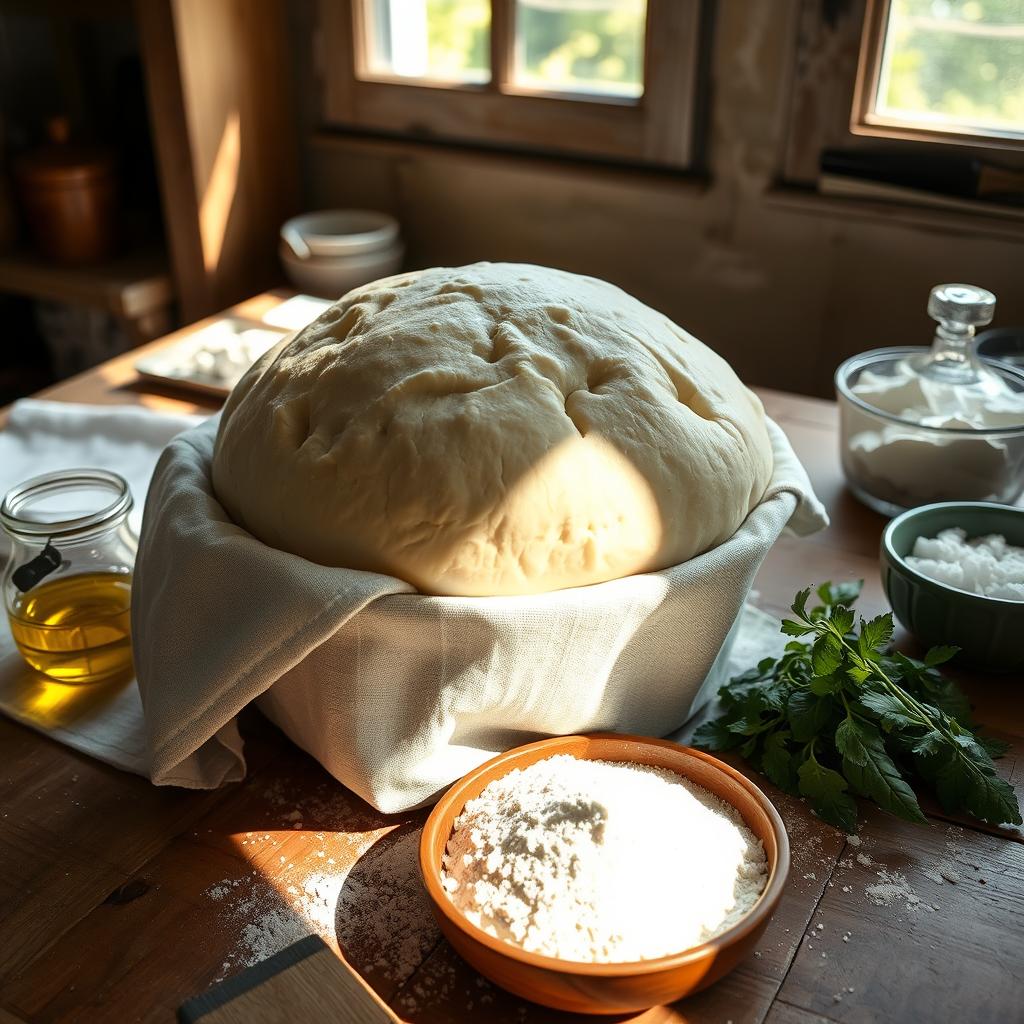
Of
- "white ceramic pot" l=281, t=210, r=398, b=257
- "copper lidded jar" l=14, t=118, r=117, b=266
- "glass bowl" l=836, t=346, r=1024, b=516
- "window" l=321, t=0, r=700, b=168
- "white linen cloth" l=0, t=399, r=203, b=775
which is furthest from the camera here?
"copper lidded jar" l=14, t=118, r=117, b=266

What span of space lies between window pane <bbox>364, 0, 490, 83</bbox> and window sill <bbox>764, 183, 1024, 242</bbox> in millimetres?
572

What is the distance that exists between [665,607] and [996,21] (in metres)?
1.18

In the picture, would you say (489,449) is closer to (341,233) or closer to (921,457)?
(921,457)

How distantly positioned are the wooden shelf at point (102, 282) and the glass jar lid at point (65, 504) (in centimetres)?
97

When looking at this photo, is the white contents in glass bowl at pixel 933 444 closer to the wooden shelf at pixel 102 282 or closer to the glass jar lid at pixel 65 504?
the glass jar lid at pixel 65 504

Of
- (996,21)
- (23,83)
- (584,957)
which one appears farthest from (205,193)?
(584,957)

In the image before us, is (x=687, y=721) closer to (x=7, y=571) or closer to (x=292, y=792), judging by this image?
(x=292, y=792)

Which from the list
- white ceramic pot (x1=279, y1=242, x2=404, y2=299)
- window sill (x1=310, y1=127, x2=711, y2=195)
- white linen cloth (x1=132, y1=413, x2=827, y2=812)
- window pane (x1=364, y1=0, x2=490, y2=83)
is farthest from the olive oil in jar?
window pane (x1=364, y1=0, x2=490, y2=83)

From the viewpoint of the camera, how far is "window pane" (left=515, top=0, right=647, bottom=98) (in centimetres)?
171

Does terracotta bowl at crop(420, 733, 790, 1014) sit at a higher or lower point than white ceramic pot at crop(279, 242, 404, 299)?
lower

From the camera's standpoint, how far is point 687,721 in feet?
A: 2.89

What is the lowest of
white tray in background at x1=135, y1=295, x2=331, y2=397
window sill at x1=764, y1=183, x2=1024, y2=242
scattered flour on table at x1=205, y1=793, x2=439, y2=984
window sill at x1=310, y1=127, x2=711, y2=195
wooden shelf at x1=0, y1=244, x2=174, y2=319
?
scattered flour on table at x1=205, y1=793, x2=439, y2=984

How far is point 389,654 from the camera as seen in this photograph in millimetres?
723

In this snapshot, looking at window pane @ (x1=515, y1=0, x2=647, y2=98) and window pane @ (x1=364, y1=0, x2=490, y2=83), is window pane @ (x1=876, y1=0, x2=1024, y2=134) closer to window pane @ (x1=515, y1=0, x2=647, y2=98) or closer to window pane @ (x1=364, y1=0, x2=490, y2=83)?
window pane @ (x1=515, y1=0, x2=647, y2=98)
